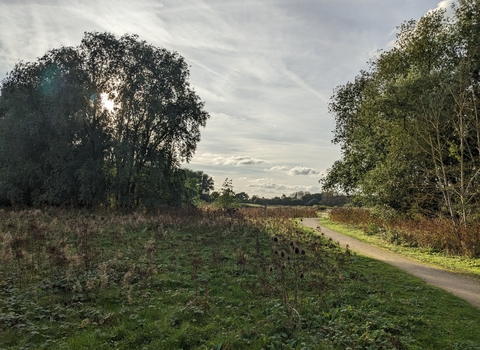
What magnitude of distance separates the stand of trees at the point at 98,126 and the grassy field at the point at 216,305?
619 inches

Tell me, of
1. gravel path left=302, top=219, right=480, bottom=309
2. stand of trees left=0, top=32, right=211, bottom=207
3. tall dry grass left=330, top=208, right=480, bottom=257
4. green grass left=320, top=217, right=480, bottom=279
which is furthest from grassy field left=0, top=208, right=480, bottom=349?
stand of trees left=0, top=32, right=211, bottom=207

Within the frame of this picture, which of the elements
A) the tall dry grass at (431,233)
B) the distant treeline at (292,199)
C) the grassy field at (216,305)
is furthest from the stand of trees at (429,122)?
the distant treeline at (292,199)

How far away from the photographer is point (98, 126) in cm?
2697

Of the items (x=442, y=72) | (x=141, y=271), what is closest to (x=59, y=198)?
(x=141, y=271)

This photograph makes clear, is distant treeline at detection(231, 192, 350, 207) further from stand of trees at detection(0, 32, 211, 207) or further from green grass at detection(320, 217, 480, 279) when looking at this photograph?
green grass at detection(320, 217, 480, 279)

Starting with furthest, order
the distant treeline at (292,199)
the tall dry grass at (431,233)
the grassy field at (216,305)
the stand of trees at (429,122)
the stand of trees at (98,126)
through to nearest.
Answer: the distant treeline at (292,199), the stand of trees at (98,126), the stand of trees at (429,122), the tall dry grass at (431,233), the grassy field at (216,305)

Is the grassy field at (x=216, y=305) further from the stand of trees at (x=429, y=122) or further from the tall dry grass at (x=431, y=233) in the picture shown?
the stand of trees at (x=429, y=122)

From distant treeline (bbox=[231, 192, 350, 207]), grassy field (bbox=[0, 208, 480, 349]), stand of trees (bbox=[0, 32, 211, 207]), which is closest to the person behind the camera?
grassy field (bbox=[0, 208, 480, 349])

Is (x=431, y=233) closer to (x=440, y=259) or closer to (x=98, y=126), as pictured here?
(x=440, y=259)

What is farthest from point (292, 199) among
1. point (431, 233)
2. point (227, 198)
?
point (431, 233)

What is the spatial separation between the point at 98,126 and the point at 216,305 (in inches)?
971

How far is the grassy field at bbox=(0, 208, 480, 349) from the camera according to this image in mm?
5055

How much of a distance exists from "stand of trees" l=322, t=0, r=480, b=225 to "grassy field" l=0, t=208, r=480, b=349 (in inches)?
372

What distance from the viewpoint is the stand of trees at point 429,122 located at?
15898 millimetres
